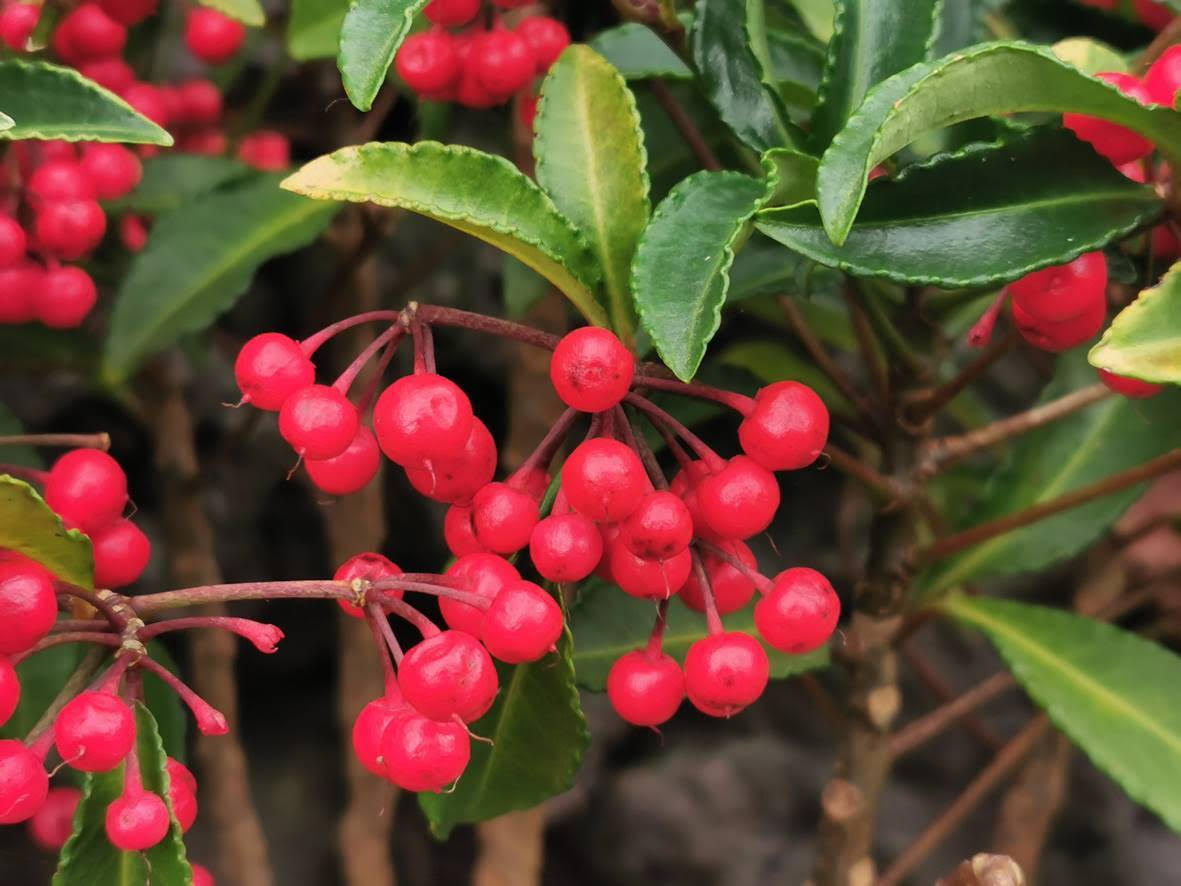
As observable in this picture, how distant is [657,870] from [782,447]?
965 mm

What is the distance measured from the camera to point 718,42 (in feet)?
2.44

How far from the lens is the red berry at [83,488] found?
2.22ft

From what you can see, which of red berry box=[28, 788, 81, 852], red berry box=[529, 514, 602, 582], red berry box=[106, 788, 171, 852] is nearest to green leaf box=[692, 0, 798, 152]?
red berry box=[529, 514, 602, 582]

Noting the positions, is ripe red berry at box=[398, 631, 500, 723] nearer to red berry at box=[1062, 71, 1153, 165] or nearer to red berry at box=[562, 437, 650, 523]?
red berry at box=[562, 437, 650, 523]

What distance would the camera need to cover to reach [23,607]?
0.58m

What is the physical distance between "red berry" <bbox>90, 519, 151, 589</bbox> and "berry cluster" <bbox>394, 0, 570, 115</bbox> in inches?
14.2

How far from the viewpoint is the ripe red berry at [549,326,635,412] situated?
0.57 meters

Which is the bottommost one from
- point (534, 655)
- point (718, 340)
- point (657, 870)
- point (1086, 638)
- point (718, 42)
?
point (657, 870)

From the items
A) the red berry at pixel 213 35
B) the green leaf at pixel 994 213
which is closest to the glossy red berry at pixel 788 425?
the green leaf at pixel 994 213

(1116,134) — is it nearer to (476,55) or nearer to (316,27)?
(476,55)

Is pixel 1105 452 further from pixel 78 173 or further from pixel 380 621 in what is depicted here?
pixel 78 173

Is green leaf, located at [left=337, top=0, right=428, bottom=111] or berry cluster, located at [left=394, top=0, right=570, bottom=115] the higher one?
green leaf, located at [left=337, top=0, right=428, bottom=111]

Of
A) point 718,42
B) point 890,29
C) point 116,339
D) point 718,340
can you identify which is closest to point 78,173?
point 116,339

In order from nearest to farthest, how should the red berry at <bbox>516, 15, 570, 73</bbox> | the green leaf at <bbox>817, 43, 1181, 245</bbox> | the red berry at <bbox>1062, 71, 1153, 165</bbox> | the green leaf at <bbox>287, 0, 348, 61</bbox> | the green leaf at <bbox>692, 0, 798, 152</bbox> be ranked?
the green leaf at <bbox>817, 43, 1181, 245</bbox>
the red berry at <bbox>1062, 71, 1153, 165</bbox>
the green leaf at <bbox>692, 0, 798, 152</bbox>
the red berry at <bbox>516, 15, 570, 73</bbox>
the green leaf at <bbox>287, 0, 348, 61</bbox>
